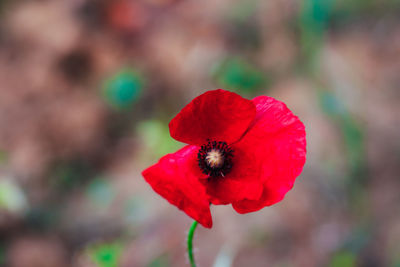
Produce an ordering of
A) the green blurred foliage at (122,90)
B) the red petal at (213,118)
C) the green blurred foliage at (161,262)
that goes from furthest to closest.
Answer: the green blurred foliage at (122,90), the green blurred foliage at (161,262), the red petal at (213,118)

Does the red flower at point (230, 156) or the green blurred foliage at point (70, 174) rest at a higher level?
the green blurred foliage at point (70, 174)

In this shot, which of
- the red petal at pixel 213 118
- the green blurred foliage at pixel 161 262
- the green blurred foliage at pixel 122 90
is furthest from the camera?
the green blurred foliage at pixel 122 90

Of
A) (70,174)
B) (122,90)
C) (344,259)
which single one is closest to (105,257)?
(344,259)

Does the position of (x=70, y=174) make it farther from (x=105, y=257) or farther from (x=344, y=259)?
(x=344, y=259)

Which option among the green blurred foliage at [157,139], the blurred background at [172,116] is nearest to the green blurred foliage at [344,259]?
the blurred background at [172,116]

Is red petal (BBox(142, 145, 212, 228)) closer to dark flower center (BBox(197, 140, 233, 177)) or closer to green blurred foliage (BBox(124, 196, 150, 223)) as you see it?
dark flower center (BBox(197, 140, 233, 177))

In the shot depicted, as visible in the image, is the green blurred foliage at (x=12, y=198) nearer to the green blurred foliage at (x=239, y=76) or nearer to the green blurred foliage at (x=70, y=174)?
the green blurred foliage at (x=70, y=174)

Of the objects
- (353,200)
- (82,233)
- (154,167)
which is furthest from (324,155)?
(154,167)
